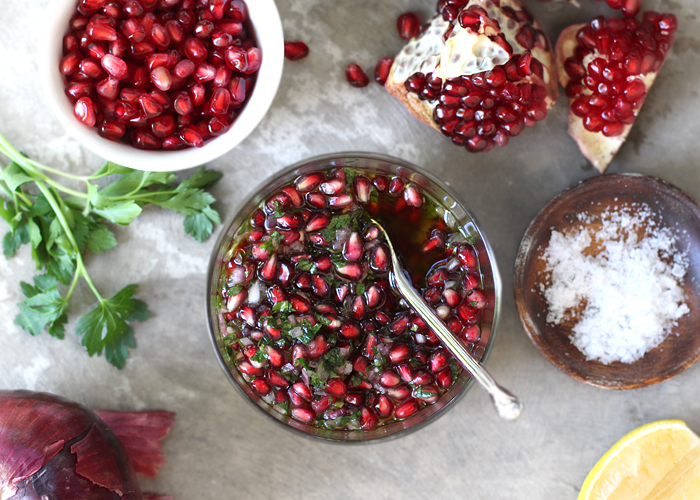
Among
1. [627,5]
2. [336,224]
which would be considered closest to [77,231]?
[336,224]

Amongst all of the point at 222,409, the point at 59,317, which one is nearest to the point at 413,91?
the point at 222,409

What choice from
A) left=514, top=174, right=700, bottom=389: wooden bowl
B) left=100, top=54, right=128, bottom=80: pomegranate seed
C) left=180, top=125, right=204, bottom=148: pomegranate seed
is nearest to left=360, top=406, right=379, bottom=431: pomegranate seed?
left=514, top=174, right=700, bottom=389: wooden bowl

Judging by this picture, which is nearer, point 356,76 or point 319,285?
point 319,285

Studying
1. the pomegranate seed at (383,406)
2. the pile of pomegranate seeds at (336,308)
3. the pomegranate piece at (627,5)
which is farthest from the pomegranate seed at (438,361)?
the pomegranate piece at (627,5)

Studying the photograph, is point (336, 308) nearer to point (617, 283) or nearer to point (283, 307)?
point (283, 307)

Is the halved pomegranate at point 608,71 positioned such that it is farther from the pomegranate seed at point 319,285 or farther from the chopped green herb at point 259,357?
the chopped green herb at point 259,357

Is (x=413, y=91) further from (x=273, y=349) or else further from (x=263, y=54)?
(x=273, y=349)
